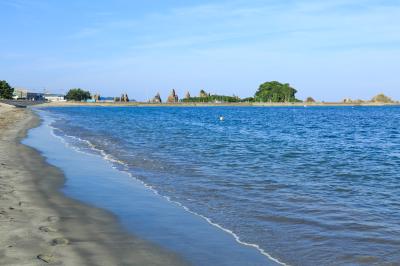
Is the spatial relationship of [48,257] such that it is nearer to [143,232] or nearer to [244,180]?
[143,232]

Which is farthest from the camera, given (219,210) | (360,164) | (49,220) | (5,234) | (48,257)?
(360,164)

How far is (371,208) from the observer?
10430 mm

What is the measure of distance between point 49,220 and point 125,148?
16.9m

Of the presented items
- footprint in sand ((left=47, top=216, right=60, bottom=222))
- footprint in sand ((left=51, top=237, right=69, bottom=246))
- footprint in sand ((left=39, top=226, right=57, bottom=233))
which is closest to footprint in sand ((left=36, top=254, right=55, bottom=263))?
footprint in sand ((left=51, top=237, right=69, bottom=246))

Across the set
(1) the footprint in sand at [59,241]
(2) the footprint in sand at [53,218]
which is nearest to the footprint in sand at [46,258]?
(1) the footprint in sand at [59,241]

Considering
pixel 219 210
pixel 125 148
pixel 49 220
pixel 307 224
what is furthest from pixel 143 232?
pixel 125 148

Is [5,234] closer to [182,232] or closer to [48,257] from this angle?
[48,257]

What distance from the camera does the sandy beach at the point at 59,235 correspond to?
6.08 m

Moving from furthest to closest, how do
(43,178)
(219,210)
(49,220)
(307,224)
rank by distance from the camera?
(43,178) < (219,210) < (307,224) < (49,220)

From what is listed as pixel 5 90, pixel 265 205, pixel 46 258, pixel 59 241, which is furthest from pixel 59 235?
pixel 5 90

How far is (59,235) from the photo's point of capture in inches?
283

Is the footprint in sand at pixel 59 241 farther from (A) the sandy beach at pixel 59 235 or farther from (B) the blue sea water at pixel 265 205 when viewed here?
(B) the blue sea water at pixel 265 205

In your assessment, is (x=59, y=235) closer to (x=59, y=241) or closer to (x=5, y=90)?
(x=59, y=241)

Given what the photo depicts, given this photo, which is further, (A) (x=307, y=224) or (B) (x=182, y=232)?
(A) (x=307, y=224)
